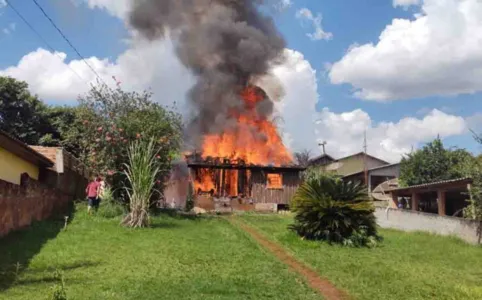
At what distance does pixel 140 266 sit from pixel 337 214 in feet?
24.4

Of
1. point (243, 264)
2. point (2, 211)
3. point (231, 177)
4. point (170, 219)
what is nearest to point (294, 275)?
Result: point (243, 264)

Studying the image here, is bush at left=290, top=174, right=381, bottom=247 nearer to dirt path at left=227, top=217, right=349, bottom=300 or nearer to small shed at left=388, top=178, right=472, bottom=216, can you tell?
dirt path at left=227, top=217, right=349, bottom=300

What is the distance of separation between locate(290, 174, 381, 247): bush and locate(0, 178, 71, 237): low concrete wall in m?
8.28

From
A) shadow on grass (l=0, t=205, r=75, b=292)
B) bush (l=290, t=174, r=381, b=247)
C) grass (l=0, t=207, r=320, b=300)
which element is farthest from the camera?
bush (l=290, t=174, r=381, b=247)

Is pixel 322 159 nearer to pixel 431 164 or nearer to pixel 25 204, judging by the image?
pixel 431 164

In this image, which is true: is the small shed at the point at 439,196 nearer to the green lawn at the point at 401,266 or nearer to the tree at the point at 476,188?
the tree at the point at 476,188

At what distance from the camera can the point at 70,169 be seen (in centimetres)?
2038

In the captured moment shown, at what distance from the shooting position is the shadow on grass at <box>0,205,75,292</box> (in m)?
8.04

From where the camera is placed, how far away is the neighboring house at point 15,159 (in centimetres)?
1320

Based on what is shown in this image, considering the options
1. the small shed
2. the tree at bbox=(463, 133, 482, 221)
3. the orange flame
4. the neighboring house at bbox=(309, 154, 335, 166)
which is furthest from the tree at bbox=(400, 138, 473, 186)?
the neighboring house at bbox=(309, 154, 335, 166)

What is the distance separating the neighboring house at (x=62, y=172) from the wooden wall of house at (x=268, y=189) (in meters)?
14.2

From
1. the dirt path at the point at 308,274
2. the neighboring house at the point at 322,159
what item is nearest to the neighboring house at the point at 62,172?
the dirt path at the point at 308,274

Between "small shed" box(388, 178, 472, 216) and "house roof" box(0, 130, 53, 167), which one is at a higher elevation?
"house roof" box(0, 130, 53, 167)

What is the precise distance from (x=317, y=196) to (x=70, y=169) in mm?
11185
